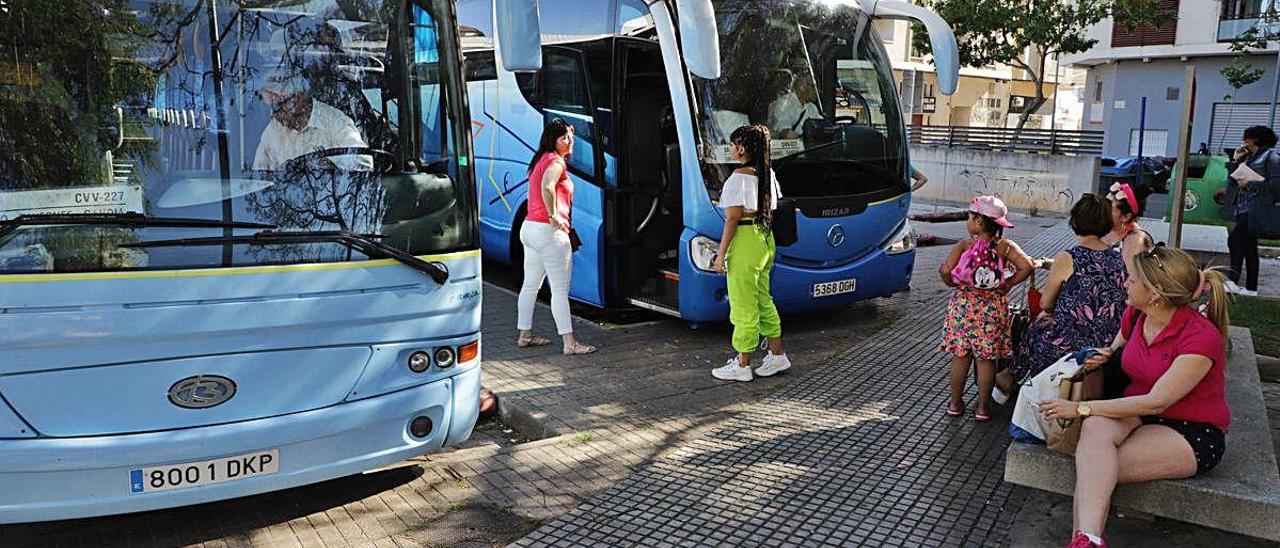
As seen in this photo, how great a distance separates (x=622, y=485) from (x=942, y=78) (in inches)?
202

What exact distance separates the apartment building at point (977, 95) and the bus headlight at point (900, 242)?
36354 millimetres

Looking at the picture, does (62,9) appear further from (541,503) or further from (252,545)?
(541,503)

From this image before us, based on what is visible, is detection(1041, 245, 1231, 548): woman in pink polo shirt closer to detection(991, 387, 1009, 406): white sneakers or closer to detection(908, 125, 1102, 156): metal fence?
detection(991, 387, 1009, 406): white sneakers

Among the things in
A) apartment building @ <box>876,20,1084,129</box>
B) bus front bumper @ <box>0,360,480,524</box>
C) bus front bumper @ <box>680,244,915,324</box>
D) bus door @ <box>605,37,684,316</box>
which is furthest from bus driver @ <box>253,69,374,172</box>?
apartment building @ <box>876,20,1084,129</box>

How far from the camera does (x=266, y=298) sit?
4098 millimetres

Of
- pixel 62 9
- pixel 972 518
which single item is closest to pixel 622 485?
pixel 972 518

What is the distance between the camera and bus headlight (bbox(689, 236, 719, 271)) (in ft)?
25.6

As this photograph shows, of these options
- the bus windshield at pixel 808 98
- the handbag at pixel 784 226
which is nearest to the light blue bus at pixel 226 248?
the handbag at pixel 784 226

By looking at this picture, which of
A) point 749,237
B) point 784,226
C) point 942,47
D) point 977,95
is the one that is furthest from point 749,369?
point 977,95

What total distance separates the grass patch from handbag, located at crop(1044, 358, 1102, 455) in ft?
15.2

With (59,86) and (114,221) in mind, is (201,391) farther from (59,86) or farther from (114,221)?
(59,86)

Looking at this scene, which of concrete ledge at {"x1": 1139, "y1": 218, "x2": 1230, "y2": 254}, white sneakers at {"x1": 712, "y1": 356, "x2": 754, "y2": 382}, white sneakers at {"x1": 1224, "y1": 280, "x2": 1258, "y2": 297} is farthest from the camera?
concrete ledge at {"x1": 1139, "y1": 218, "x2": 1230, "y2": 254}

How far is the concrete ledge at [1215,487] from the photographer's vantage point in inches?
153

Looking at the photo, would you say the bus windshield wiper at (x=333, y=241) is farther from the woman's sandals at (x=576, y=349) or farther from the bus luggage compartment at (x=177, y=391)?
the woman's sandals at (x=576, y=349)
